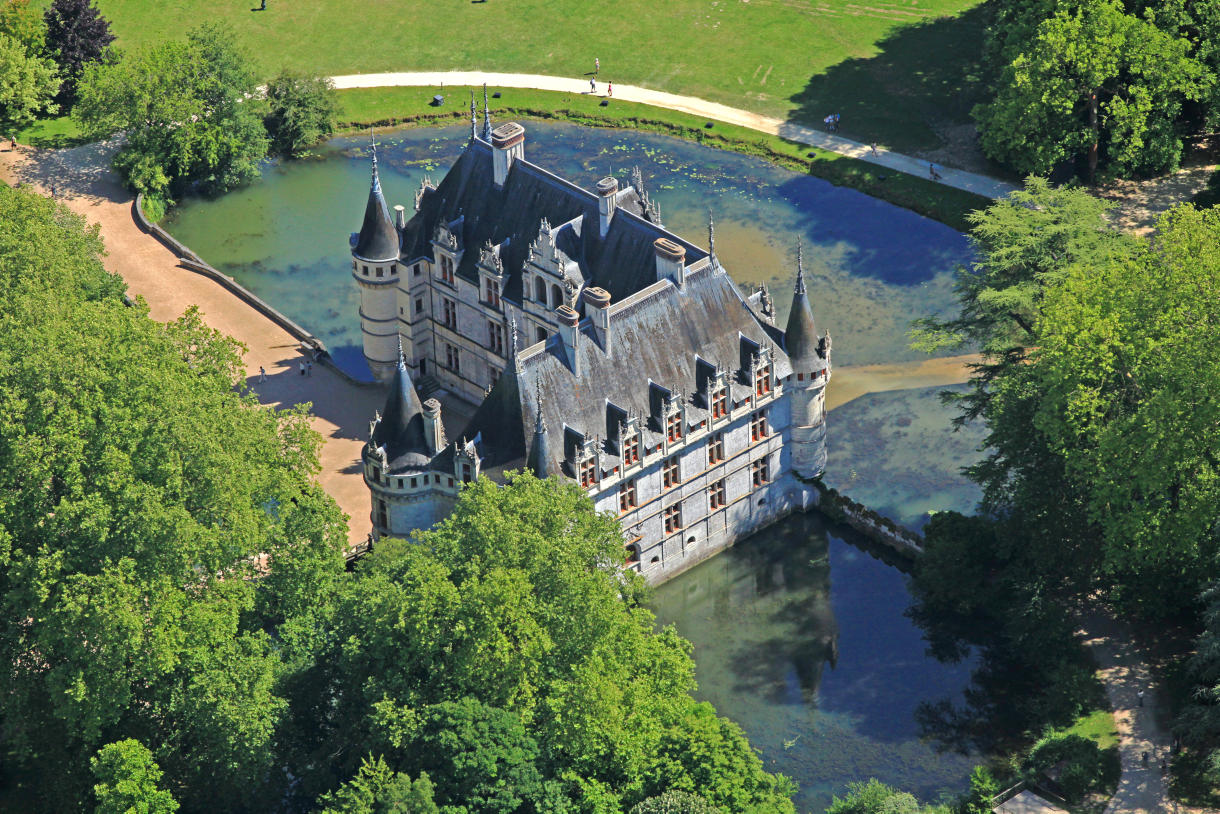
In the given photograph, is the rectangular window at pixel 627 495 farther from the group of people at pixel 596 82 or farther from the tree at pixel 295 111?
the group of people at pixel 596 82

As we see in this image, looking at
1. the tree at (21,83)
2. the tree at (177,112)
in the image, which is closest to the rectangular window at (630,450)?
the tree at (177,112)

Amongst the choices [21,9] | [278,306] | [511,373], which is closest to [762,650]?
[511,373]

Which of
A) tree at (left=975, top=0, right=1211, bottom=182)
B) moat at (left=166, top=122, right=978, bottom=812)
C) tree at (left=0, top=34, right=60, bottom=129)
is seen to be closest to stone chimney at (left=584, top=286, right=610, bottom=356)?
moat at (left=166, top=122, right=978, bottom=812)

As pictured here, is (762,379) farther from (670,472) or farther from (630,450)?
(630,450)

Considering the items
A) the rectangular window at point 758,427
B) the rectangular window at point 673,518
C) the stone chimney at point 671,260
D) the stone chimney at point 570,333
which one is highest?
the stone chimney at point 671,260

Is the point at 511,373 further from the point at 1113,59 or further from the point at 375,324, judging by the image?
the point at 1113,59

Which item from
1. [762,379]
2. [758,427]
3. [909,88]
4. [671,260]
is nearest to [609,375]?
[671,260]
